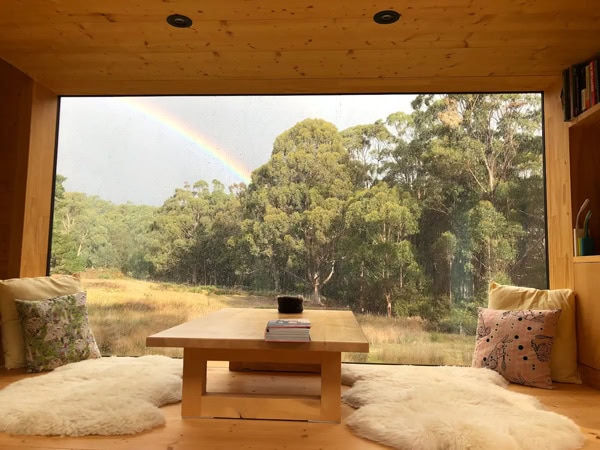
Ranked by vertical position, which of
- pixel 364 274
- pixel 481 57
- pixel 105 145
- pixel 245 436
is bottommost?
pixel 245 436

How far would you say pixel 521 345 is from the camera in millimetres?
2865

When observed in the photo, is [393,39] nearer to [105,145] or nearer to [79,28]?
[79,28]

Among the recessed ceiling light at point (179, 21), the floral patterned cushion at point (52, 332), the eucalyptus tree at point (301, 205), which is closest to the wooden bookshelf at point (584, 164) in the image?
the eucalyptus tree at point (301, 205)

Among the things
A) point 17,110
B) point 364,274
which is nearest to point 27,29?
point 17,110

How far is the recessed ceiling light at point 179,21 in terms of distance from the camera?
270 centimetres

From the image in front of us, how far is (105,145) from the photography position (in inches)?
158

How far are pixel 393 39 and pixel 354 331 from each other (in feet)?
6.19

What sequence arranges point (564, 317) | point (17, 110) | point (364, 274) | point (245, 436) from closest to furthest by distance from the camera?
point (245, 436), point (564, 317), point (17, 110), point (364, 274)

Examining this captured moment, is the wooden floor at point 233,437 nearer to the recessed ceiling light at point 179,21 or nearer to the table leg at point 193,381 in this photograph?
the table leg at point 193,381

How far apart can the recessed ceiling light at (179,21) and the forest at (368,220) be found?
4.60 feet

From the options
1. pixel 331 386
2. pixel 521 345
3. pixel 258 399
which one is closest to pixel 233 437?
pixel 258 399

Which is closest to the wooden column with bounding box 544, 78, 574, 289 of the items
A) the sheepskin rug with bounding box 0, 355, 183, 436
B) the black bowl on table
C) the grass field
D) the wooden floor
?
the wooden floor

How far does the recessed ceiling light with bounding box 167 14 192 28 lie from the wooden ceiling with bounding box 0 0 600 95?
0.04 m

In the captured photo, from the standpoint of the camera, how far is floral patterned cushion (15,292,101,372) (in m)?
2.90
